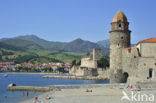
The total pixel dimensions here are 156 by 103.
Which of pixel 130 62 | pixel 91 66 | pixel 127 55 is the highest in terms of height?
pixel 127 55

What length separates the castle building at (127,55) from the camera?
36.6m

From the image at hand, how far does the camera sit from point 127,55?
3938 cm

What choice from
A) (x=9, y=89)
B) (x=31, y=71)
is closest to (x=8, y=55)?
(x=31, y=71)

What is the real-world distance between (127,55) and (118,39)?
275cm

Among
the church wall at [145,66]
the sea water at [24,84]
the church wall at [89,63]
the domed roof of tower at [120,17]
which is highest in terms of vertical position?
the domed roof of tower at [120,17]

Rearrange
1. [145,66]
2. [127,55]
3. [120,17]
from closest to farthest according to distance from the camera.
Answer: [145,66], [127,55], [120,17]

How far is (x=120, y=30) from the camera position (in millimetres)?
39969

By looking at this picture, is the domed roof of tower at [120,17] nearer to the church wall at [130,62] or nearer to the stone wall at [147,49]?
the church wall at [130,62]

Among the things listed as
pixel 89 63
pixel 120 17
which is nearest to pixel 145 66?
pixel 120 17

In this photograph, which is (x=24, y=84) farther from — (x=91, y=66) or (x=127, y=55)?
(x=91, y=66)

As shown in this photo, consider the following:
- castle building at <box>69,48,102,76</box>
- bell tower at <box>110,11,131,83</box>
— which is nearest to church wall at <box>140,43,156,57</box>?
bell tower at <box>110,11,131,83</box>

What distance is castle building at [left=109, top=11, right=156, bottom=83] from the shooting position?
36.6 metres

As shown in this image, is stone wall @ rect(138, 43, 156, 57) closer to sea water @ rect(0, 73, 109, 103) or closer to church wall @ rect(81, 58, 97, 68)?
sea water @ rect(0, 73, 109, 103)

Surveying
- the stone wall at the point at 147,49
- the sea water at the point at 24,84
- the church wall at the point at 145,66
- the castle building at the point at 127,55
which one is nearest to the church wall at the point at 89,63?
the sea water at the point at 24,84
